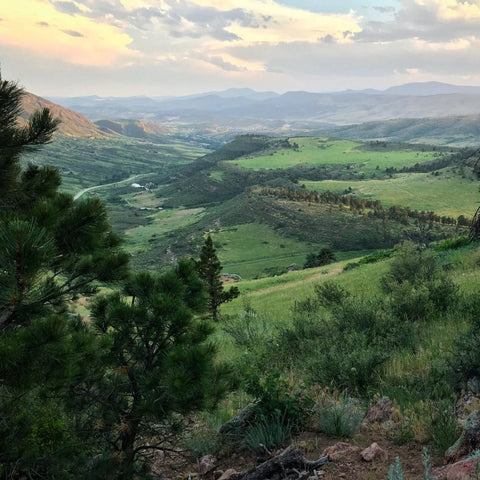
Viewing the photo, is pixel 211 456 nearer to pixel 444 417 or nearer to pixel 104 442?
pixel 104 442

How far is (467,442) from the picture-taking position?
151 inches

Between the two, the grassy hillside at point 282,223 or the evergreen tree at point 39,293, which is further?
the grassy hillside at point 282,223

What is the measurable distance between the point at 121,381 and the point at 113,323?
2.60ft

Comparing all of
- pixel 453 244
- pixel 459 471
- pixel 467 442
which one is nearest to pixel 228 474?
pixel 459 471

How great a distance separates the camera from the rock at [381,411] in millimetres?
5215

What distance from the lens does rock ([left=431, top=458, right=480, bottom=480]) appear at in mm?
3254

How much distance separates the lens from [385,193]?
138 metres

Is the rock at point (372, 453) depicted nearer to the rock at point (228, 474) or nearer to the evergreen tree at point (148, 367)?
the rock at point (228, 474)

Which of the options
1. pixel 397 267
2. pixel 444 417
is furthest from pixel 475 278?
pixel 444 417

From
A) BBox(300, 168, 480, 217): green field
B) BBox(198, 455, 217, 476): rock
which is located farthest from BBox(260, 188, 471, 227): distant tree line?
BBox(198, 455, 217, 476): rock

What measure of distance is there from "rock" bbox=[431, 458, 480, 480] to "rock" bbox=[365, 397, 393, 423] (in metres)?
1.63

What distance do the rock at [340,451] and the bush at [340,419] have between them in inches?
11.9

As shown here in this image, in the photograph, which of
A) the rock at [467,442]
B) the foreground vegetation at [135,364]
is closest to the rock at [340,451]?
the foreground vegetation at [135,364]

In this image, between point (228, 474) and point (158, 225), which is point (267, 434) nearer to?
point (228, 474)
